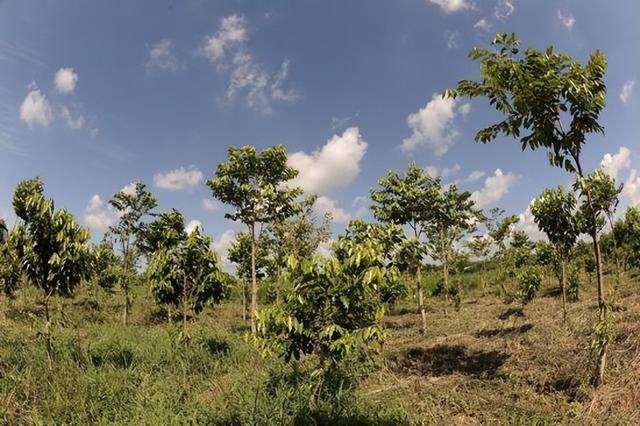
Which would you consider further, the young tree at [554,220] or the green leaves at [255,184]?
the green leaves at [255,184]

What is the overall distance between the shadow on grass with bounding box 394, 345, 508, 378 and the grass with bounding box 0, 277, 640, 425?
3 cm

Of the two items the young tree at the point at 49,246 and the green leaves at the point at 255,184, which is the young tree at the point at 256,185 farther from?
the young tree at the point at 49,246

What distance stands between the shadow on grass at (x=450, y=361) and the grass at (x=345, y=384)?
0.03 meters

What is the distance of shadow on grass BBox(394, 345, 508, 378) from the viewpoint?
9.09 m

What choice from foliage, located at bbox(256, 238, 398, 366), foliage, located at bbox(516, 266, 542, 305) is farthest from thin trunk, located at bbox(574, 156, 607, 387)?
foliage, located at bbox(516, 266, 542, 305)

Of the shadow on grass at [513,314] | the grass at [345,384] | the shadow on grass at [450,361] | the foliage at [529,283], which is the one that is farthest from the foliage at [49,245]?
the foliage at [529,283]

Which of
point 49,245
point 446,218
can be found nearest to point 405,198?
point 446,218

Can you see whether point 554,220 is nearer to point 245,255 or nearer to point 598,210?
point 598,210

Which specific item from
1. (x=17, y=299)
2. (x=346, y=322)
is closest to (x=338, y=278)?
(x=346, y=322)

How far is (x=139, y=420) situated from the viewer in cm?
612

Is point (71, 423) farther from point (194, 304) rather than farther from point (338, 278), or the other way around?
point (194, 304)

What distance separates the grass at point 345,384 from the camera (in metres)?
→ 6.32

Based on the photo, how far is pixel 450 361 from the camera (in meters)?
10.1

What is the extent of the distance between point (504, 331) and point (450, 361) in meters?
3.13
